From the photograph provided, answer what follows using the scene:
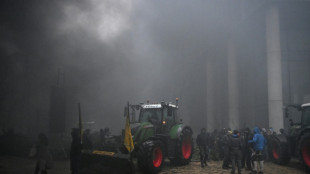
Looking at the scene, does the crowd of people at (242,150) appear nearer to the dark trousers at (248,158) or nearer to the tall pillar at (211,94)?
the dark trousers at (248,158)

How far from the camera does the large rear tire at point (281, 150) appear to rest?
1077 centimetres

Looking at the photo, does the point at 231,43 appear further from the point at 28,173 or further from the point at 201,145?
the point at 28,173

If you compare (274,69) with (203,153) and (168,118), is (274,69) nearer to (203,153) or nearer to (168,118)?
(203,153)

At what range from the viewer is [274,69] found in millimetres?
20172

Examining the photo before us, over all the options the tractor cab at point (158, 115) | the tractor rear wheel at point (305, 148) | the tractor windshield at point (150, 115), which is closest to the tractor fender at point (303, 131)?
the tractor rear wheel at point (305, 148)

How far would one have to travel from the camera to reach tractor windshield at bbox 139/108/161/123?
1009cm

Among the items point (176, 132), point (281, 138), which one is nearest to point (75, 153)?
point (176, 132)

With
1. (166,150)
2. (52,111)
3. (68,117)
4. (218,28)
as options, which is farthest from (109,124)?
(166,150)

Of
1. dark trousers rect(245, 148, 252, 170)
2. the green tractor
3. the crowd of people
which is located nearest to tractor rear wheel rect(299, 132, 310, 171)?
the green tractor

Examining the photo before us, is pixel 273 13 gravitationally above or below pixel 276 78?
above

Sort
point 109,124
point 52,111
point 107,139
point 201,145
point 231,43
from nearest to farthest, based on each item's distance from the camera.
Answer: point 107,139
point 201,145
point 52,111
point 231,43
point 109,124

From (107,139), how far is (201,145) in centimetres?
461

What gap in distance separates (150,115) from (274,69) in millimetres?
14147

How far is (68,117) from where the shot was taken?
29484 mm
